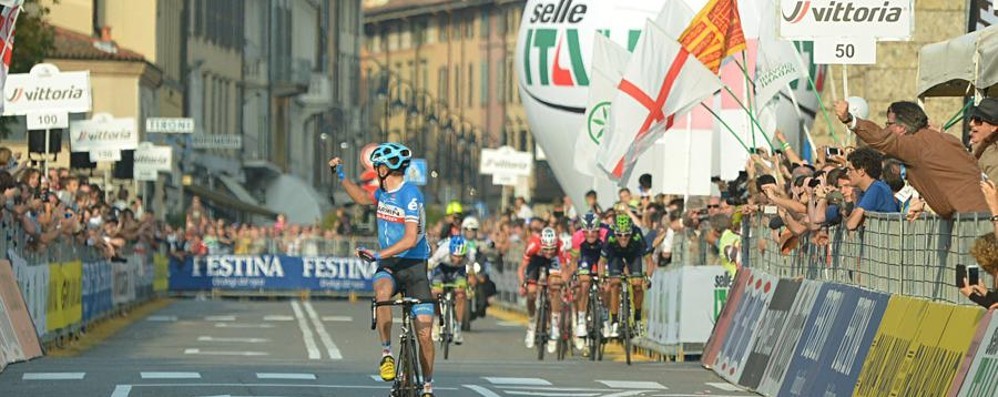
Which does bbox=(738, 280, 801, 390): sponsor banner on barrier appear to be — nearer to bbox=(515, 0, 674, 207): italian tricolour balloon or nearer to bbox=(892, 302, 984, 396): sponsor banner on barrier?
bbox=(892, 302, 984, 396): sponsor banner on barrier

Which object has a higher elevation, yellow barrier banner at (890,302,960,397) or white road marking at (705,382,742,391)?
yellow barrier banner at (890,302,960,397)

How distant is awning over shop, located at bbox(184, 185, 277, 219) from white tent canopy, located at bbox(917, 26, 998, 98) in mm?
57107

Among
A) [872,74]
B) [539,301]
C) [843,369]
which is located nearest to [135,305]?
[872,74]

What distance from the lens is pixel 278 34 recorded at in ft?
332

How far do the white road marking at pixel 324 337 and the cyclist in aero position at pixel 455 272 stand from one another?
138 cm

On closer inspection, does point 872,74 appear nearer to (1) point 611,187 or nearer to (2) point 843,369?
(1) point 611,187

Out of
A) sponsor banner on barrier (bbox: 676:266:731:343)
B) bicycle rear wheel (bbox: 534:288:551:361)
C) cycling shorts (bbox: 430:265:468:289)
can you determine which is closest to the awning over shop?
cycling shorts (bbox: 430:265:468:289)

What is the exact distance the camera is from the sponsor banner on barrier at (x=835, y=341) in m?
16.7

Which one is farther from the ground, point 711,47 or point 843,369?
point 711,47

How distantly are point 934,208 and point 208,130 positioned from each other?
69.1m

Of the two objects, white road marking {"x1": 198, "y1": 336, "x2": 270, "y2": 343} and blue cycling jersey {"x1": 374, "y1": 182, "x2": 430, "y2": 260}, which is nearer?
blue cycling jersey {"x1": 374, "y1": 182, "x2": 430, "y2": 260}

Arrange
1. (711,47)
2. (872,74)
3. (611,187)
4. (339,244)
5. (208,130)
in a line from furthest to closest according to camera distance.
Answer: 1. (208,130)
2. (339,244)
3. (872,74)
4. (611,187)
5. (711,47)

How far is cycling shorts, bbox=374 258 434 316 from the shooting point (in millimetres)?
17031

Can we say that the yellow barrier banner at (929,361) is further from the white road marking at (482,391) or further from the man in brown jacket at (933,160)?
the white road marking at (482,391)
